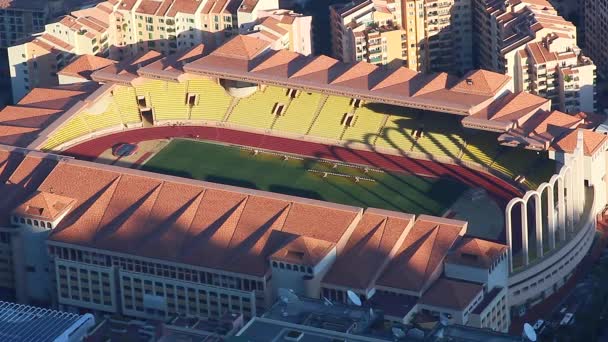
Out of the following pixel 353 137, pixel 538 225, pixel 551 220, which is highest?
pixel 353 137

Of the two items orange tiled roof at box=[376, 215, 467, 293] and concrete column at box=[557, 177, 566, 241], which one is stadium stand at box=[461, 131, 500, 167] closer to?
concrete column at box=[557, 177, 566, 241]

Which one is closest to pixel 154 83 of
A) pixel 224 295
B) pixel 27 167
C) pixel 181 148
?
pixel 181 148

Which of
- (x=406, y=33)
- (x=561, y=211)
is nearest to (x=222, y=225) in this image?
(x=561, y=211)

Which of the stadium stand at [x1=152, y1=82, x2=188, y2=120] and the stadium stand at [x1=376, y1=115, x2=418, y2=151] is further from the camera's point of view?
the stadium stand at [x1=152, y1=82, x2=188, y2=120]

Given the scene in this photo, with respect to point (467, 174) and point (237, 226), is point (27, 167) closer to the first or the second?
point (237, 226)

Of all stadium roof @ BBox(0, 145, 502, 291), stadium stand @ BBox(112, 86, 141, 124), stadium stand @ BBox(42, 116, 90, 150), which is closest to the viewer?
stadium roof @ BBox(0, 145, 502, 291)

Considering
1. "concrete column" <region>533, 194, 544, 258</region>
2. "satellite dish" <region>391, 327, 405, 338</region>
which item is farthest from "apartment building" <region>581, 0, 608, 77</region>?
"satellite dish" <region>391, 327, 405, 338</region>

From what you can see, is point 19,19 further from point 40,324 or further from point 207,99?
point 40,324
